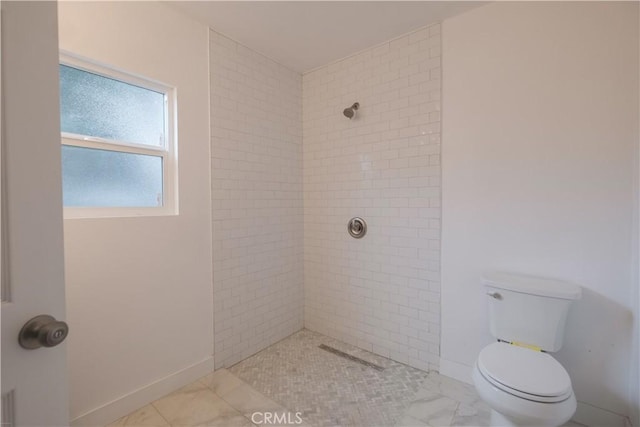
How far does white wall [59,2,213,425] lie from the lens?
57.6 inches

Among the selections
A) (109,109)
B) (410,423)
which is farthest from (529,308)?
(109,109)

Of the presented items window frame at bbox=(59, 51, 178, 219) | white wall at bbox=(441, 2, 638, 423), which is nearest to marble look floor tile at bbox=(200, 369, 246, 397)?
window frame at bbox=(59, 51, 178, 219)

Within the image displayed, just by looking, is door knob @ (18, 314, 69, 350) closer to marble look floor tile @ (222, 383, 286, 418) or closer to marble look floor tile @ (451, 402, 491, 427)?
marble look floor tile @ (222, 383, 286, 418)

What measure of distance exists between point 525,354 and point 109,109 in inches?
98.4

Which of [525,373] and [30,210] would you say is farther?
[525,373]

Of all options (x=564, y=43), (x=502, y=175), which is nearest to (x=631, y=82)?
(x=564, y=43)

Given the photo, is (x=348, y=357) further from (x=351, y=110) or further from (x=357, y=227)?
(x=351, y=110)

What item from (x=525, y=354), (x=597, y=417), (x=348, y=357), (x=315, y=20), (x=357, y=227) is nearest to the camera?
(x=525, y=354)

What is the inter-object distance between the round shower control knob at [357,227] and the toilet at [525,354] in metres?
0.90

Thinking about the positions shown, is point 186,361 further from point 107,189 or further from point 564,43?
point 564,43

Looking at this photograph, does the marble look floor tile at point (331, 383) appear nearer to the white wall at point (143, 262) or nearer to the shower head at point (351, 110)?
the white wall at point (143, 262)

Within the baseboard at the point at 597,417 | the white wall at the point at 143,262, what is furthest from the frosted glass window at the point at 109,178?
the baseboard at the point at 597,417

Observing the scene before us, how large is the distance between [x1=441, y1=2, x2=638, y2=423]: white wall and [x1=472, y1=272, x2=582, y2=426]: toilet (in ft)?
0.57

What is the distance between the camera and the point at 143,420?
1584 millimetres
